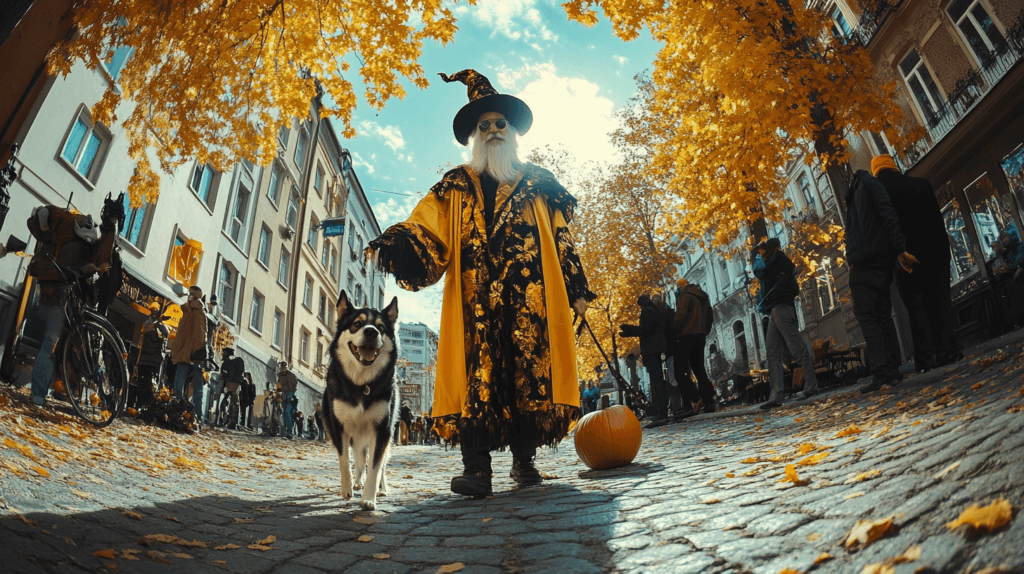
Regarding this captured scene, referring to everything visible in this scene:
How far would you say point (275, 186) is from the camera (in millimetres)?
23125

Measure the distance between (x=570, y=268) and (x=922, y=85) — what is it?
1719 centimetres

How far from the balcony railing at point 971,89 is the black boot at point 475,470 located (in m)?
14.0

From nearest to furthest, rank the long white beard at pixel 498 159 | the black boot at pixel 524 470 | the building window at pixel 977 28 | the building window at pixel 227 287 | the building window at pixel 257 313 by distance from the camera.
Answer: the black boot at pixel 524 470
the long white beard at pixel 498 159
the building window at pixel 977 28
the building window at pixel 227 287
the building window at pixel 257 313

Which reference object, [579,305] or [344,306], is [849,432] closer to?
[579,305]

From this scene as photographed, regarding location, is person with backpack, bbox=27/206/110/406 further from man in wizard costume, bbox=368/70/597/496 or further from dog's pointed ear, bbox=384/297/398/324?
man in wizard costume, bbox=368/70/597/496

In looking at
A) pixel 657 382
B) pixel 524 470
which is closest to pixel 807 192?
pixel 657 382

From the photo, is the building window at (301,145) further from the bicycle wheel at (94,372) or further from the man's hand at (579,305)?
the man's hand at (579,305)

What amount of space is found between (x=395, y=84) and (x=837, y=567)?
6.98 m

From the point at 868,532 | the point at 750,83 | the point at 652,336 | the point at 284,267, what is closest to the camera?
the point at 868,532

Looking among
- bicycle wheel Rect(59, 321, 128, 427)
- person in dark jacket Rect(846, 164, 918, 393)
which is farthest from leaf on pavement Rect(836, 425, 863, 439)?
bicycle wheel Rect(59, 321, 128, 427)

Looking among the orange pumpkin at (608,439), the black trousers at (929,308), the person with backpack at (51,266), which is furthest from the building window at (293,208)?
the black trousers at (929,308)

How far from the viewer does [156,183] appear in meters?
5.34

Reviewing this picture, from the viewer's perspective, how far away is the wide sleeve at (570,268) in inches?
164

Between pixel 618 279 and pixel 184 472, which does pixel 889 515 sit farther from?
pixel 618 279
